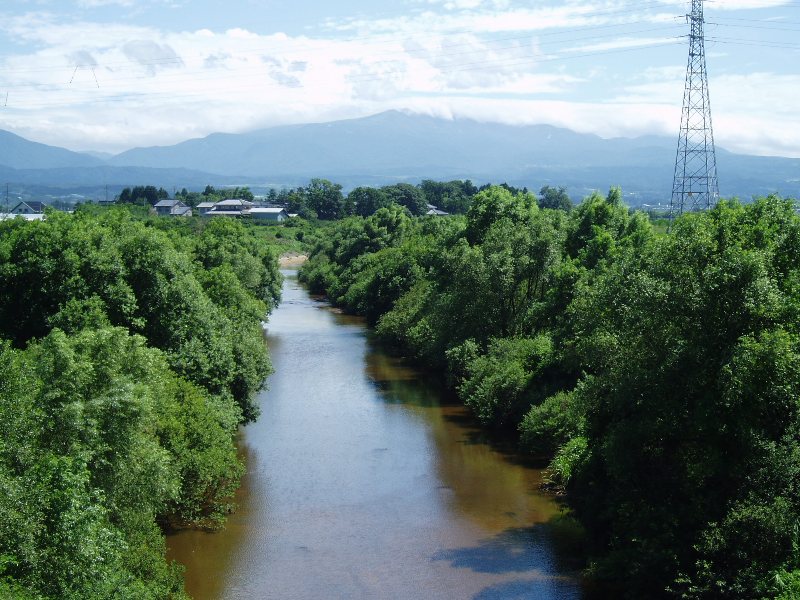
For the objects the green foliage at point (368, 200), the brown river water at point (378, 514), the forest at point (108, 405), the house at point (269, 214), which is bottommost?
the brown river water at point (378, 514)

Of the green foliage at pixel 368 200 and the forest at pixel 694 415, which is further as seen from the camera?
the green foliage at pixel 368 200

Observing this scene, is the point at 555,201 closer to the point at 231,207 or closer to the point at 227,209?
the point at 231,207

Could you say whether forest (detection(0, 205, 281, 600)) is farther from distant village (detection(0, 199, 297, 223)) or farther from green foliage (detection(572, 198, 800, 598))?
distant village (detection(0, 199, 297, 223))

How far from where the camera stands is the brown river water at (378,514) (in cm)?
2644

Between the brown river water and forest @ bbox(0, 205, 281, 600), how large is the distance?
2.27 meters

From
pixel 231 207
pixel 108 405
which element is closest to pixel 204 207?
pixel 231 207

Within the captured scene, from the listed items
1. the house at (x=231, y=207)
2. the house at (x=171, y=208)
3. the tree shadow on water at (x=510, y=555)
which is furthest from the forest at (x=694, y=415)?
the house at (x=171, y=208)

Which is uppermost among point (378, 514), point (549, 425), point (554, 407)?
point (554, 407)

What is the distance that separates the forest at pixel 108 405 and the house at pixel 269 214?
12887 cm

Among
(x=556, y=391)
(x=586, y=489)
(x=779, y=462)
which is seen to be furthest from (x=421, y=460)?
(x=779, y=462)

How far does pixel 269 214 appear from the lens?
178 metres

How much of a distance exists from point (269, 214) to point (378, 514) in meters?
150

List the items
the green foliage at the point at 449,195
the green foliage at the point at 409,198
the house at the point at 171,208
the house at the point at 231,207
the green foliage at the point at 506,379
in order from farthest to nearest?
the house at the point at 171,208, the house at the point at 231,207, the green foliage at the point at 449,195, the green foliage at the point at 409,198, the green foliage at the point at 506,379

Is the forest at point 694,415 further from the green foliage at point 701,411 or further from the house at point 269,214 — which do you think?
the house at point 269,214
